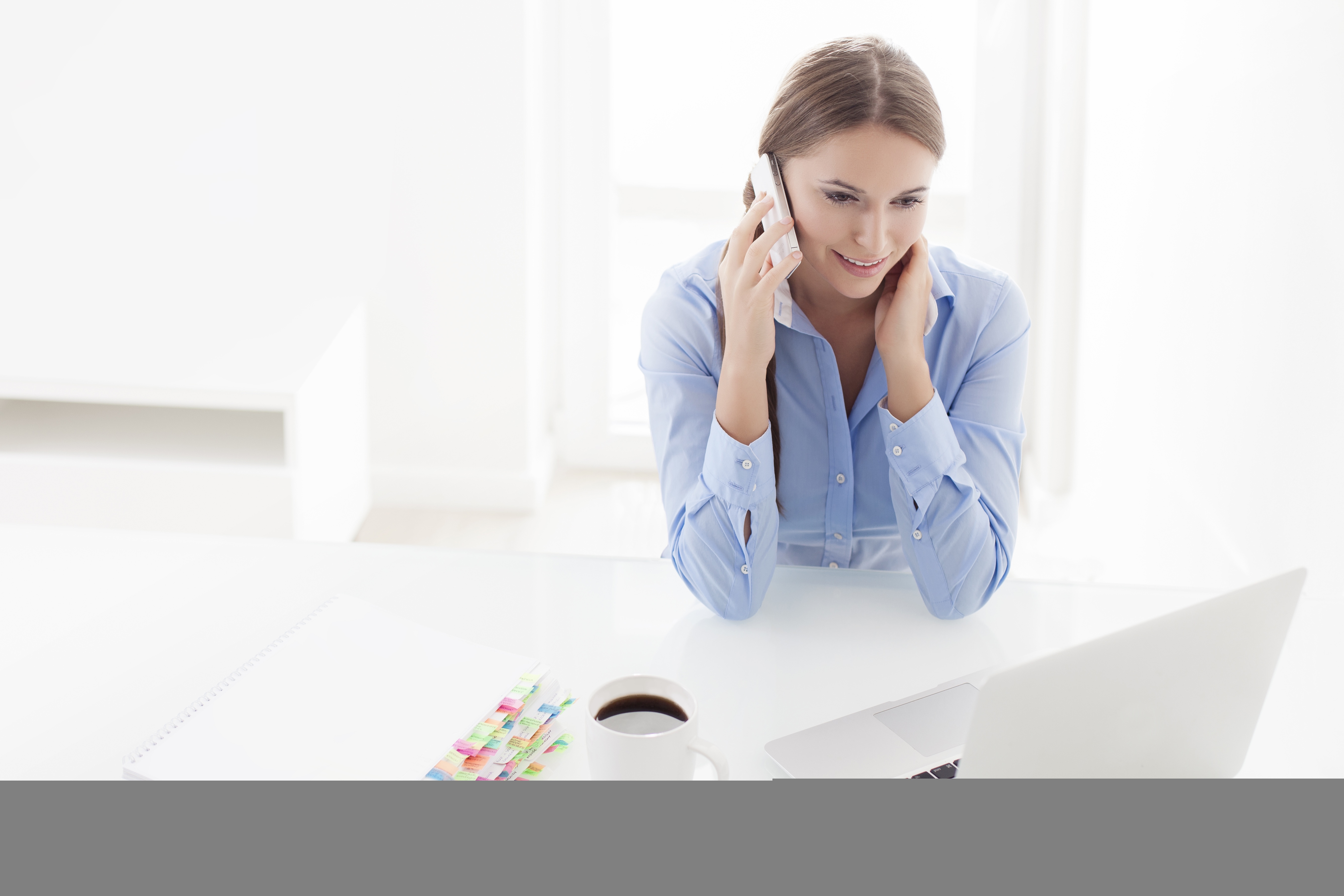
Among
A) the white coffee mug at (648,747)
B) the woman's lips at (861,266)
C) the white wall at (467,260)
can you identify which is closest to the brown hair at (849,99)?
the woman's lips at (861,266)

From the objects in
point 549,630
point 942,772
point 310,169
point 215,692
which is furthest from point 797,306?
point 310,169

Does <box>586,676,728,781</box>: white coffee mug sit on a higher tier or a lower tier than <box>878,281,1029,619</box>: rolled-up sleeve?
lower

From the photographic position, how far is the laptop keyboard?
2.43ft

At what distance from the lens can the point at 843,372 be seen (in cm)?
125

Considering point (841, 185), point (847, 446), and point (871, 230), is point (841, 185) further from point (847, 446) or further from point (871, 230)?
point (847, 446)

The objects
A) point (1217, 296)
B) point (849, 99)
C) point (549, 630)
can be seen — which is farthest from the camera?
point (1217, 296)

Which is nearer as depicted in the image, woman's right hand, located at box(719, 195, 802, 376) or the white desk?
the white desk

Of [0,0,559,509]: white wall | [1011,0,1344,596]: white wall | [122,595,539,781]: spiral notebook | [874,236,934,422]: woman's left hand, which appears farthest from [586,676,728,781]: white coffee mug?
[0,0,559,509]: white wall

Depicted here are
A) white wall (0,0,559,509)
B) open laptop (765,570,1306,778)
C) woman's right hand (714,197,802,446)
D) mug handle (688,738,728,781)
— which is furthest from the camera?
white wall (0,0,559,509)

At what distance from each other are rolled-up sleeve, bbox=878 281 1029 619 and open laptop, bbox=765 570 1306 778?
1.20 feet

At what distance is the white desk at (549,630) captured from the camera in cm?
81

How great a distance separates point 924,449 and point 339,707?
0.60 m

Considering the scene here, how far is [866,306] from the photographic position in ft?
4.13

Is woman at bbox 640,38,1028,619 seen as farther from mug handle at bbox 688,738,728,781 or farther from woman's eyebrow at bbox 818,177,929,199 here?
mug handle at bbox 688,738,728,781
